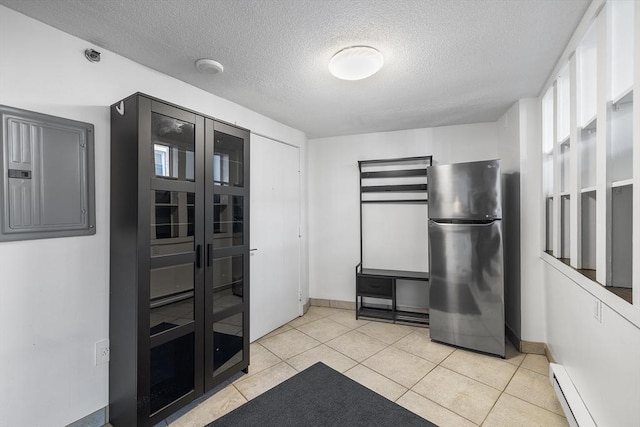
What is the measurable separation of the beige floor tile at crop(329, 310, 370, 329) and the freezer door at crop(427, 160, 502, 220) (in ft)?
5.37

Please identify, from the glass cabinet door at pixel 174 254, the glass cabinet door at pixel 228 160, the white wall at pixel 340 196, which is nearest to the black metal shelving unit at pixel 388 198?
the white wall at pixel 340 196

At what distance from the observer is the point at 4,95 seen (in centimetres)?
149

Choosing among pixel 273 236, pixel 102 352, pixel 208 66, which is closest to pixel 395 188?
pixel 273 236

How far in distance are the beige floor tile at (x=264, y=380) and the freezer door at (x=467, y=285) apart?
5.33ft

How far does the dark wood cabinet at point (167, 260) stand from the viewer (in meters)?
1.69

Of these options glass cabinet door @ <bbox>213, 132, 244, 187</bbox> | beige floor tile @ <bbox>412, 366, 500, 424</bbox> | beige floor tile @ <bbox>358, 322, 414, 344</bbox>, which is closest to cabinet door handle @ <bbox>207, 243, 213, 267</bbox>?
glass cabinet door @ <bbox>213, 132, 244, 187</bbox>

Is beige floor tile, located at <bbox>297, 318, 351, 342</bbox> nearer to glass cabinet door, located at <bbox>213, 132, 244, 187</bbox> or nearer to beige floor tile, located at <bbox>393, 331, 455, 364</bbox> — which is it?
beige floor tile, located at <bbox>393, 331, 455, 364</bbox>

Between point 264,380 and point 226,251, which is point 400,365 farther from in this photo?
point 226,251

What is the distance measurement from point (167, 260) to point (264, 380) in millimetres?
1311

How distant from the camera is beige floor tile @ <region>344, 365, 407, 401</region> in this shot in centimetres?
217

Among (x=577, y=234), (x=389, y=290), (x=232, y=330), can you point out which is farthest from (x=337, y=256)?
(x=577, y=234)

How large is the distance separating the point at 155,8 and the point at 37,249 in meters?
1.51

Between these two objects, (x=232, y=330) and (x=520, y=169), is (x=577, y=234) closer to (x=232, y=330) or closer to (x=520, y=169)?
(x=520, y=169)

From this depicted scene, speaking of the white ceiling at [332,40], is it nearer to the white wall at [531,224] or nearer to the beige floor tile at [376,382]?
the white wall at [531,224]
